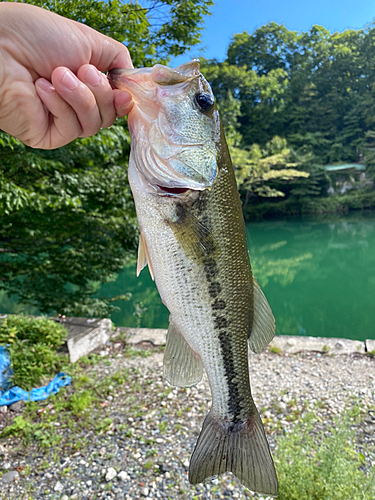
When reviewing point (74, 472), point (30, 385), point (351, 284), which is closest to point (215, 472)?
point (74, 472)

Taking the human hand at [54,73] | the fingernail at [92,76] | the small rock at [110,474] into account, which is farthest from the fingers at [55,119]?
the small rock at [110,474]

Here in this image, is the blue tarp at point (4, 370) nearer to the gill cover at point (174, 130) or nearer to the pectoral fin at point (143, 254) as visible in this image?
the pectoral fin at point (143, 254)

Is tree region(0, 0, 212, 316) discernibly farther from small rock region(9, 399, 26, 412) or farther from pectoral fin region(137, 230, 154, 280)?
pectoral fin region(137, 230, 154, 280)

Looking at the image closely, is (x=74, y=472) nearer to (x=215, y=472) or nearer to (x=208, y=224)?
(x=215, y=472)

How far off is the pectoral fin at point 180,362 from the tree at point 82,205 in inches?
136

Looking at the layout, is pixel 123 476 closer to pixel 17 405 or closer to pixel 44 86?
pixel 17 405

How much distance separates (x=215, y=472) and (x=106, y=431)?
8.53ft

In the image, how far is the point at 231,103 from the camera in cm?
2388

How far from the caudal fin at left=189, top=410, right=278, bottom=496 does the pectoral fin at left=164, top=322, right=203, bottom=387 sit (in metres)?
0.20

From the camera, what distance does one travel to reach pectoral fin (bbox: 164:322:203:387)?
1405 millimetres

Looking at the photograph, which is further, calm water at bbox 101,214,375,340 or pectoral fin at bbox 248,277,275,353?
calm water at bbox 101,214,375,340

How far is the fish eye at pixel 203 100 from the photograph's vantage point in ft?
4.02

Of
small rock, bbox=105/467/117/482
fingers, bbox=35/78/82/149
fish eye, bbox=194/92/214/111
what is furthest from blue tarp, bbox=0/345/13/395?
fish eye, bbox=194/92/214/111

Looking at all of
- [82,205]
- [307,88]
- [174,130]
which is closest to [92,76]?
[174,130]
